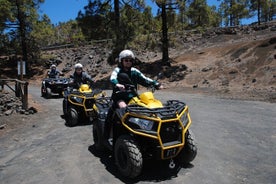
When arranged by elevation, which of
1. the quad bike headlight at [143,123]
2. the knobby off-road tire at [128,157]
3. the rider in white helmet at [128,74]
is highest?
the rider in white helmet at [128,74]

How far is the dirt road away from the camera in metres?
5.34

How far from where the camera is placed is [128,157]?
5090 millimetres

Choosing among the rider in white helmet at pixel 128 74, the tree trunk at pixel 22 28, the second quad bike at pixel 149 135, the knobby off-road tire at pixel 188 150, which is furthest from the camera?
the tree trunk at pixel 22 28

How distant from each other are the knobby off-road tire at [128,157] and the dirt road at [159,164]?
199mm

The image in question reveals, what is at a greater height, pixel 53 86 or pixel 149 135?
pixel 53 86

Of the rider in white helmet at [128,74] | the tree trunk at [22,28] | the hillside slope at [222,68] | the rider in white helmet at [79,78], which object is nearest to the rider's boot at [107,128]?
the rider in white helmet at [128,74]

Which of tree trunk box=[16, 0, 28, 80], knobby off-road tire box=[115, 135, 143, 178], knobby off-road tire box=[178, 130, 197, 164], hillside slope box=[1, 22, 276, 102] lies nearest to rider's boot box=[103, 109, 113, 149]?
knobby off-road tire box=[115, 135, 143, 178]

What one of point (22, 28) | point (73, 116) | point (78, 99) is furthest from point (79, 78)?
point (22, 28)

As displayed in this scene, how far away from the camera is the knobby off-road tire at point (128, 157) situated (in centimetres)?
503

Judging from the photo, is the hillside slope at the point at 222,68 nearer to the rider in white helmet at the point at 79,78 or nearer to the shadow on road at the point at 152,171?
the rider in white helmet at the point at 79,78

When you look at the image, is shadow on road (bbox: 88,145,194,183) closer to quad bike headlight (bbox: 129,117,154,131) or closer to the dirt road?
the dirt road

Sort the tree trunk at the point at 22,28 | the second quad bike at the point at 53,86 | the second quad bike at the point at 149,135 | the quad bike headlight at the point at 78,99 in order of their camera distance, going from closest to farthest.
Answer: the second quad bike at the point at 149,135, the quad bike headlight at the point at 78,99, the second quad bike at the point at 53,86, the tree trunk at the point at 22,28

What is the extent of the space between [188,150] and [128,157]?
45.4 inches

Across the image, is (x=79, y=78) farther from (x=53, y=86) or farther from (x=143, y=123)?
(x=143, y=123)
